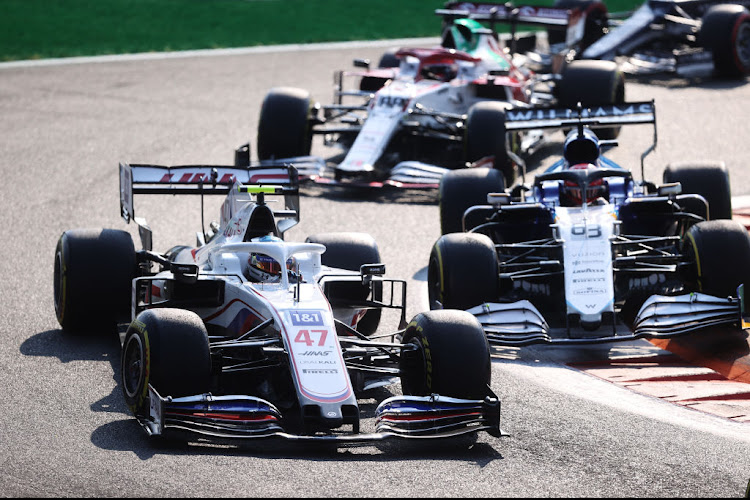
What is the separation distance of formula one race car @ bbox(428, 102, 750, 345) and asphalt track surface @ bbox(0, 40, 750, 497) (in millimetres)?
433

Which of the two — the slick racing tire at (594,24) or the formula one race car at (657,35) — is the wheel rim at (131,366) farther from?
the slick racing tire at (594,24)

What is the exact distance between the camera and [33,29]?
29.0m

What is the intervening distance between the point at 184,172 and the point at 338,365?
13.0 feet

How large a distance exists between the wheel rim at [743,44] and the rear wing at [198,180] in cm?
1466

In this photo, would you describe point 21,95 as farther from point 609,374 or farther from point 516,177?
point 609,374

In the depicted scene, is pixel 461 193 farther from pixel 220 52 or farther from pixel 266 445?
pixel 220 52

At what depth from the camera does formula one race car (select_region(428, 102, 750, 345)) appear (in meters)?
11.7

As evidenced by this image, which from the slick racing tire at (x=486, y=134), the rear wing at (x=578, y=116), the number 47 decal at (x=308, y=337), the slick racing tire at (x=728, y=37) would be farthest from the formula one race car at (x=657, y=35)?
the number 47 decal at (x=308, y=337)

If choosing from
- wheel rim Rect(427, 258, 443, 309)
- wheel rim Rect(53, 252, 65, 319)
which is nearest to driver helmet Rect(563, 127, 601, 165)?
wheel rim Rect(427, 258, 443, 309)

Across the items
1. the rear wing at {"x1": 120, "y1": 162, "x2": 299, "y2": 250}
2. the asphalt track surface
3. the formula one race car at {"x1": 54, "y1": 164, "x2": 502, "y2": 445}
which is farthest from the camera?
the rear wing at {"x1": 120, "y1": 162, "x2": 299, "y2": 250}

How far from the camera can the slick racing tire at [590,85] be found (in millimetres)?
19812

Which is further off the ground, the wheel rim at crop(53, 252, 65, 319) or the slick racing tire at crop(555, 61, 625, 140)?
the slick racing tire at crop(555, 61, 625, 140)

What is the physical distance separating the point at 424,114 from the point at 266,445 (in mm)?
10015

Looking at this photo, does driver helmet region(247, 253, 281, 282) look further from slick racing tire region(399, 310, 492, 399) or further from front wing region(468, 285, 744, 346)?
front wing region(468, 285, 744, 346)
